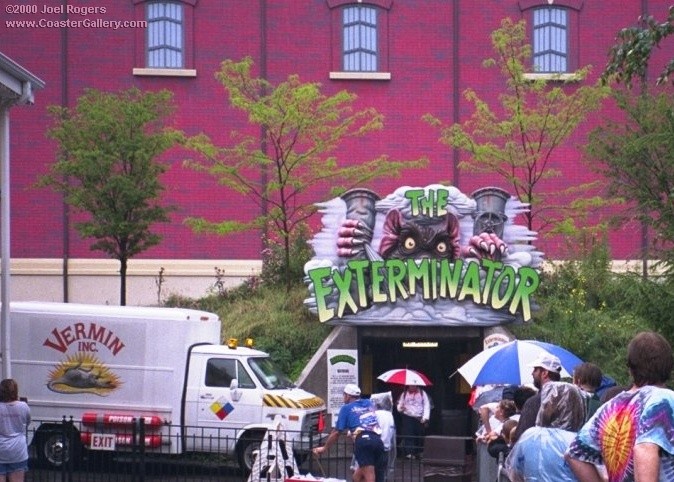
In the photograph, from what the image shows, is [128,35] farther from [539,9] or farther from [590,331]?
[590,331]

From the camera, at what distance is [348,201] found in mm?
24594

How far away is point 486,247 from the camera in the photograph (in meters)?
24.2

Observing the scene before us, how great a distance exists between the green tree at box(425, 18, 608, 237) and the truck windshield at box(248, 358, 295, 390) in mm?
9311

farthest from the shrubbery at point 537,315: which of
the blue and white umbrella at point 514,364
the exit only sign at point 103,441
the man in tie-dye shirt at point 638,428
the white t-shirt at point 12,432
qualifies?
the man in tie-dye shirt at point 638,428

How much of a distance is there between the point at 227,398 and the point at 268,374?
0.86 m

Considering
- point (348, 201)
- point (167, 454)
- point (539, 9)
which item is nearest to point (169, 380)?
point (167, 454)

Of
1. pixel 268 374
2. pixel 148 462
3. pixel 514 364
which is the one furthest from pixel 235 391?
pixel 514 364

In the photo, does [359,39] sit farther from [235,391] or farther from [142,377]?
[235,391]

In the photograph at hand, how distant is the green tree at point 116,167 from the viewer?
2748 centimetres

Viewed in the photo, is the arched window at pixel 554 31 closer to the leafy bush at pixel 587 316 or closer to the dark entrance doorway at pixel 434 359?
the leafy bush at pixel 587 316

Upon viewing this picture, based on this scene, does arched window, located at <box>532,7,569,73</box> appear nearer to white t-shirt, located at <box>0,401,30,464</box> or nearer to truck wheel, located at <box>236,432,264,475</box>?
truck wheel, located at <box>236,432,264,475</box>

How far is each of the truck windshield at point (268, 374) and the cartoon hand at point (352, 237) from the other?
3.58 meters

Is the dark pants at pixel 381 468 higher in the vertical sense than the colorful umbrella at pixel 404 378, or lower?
lower

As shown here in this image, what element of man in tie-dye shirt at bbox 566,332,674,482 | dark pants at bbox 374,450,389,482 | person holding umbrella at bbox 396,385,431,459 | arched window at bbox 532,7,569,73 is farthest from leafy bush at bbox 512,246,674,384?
man in tie-dye shirt at bbox 566,332,674,482
